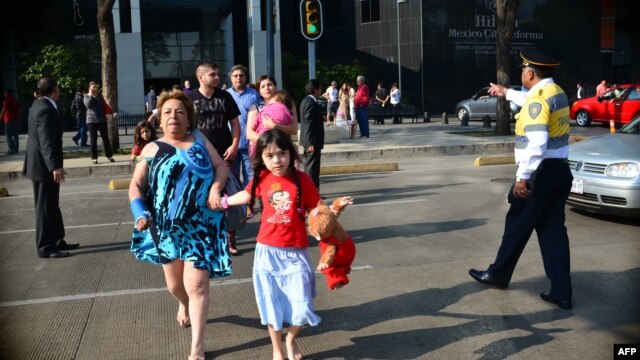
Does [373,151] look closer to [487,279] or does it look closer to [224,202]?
[487,279]

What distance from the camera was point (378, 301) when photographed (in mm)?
5348

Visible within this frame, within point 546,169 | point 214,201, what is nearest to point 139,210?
point 214,201

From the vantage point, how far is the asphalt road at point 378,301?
4.46 meters

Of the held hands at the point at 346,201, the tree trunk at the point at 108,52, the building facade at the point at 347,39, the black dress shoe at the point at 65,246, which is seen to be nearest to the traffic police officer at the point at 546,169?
the held hands at the point at 346,201

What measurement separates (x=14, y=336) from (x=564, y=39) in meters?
38.5

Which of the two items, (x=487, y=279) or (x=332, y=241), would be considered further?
(x=487, y=279)

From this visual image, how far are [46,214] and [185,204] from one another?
3.52 m

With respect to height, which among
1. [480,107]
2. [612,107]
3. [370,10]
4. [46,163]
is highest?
[370,10]

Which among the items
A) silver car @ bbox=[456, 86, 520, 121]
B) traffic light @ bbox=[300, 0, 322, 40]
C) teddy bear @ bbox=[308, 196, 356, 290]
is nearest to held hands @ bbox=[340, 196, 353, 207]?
teddy bear @ bbox=[308, 196, 356, 290]

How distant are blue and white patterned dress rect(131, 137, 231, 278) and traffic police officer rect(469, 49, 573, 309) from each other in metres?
2.38

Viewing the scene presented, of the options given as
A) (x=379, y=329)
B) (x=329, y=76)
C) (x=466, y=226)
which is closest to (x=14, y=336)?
(x=379, y=329)

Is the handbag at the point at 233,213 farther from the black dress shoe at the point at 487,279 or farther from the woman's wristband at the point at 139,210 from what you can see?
the black dress shoe at the point at 487,279

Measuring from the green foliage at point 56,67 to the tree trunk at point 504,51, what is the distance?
1907 cm

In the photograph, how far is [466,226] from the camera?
8.05 meters
